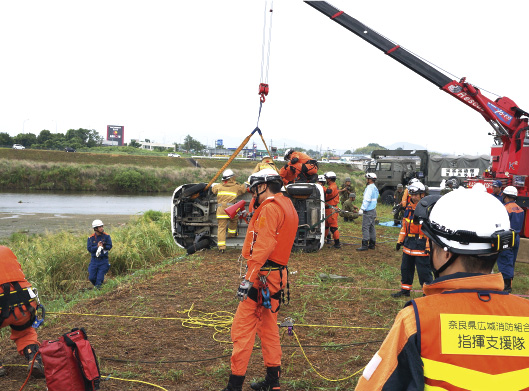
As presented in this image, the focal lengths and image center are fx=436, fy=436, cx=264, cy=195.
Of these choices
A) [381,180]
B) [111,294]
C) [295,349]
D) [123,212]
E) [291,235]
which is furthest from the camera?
[123,212]

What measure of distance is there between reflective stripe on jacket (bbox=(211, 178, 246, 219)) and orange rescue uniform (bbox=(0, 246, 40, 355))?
564 centimetres

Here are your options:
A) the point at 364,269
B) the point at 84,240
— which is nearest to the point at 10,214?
the point at 84,240

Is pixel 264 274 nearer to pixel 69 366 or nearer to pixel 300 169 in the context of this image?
pixel 69 366

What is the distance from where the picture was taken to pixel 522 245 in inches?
358

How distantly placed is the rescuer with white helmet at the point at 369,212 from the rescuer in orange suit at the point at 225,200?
312cm

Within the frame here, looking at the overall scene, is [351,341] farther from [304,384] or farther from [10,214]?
[10,214]

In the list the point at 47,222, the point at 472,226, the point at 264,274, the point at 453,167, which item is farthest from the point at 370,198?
the point at 47,222

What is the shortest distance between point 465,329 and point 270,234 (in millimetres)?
2637

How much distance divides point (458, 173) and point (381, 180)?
6.17 meters

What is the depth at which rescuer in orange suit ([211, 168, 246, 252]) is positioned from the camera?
10.1m

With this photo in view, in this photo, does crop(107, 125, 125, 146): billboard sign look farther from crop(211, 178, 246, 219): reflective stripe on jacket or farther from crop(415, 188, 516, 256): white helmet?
crop(415, 188, 516, 256): white helmet

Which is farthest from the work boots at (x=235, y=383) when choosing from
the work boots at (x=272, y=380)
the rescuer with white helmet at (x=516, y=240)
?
the rescuer with white helmet at (x=516, y=240)

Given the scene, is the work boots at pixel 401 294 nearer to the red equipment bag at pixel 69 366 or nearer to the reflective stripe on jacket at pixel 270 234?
the reflective stripe on jacket at pixel 270 234

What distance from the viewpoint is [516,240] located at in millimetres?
7402
